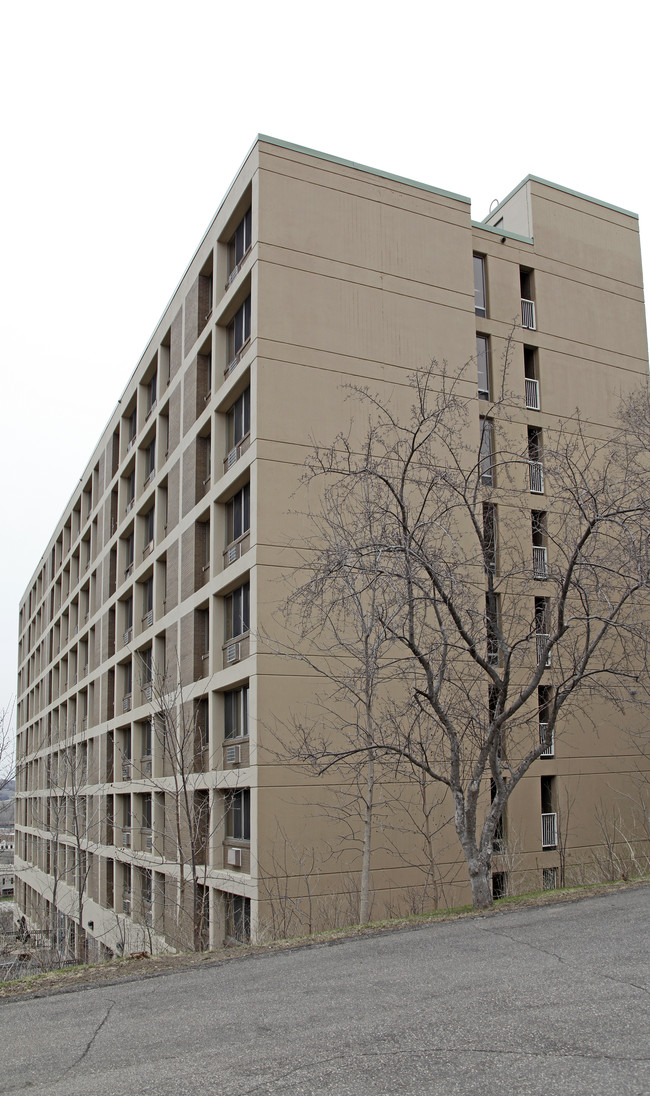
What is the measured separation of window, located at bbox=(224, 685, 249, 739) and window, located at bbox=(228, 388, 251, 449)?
621 cm

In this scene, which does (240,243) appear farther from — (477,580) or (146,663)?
(146,663)

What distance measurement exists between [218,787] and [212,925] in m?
3.15

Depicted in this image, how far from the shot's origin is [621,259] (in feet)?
90.8

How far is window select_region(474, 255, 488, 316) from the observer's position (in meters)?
25.2

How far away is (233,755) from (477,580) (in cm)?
700

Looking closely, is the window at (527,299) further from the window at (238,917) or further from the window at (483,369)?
the window at (238,917)

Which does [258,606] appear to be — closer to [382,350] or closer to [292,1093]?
[382,350]

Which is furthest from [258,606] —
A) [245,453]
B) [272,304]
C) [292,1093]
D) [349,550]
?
[292,1093]

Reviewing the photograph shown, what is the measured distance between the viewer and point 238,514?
23094 millimetres

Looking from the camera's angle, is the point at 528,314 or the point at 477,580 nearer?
the point at 477,580

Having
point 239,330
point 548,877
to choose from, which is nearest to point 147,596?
point 239,330

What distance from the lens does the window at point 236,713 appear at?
70.4 ft

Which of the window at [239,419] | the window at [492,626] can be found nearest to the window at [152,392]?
the window at [239,419]

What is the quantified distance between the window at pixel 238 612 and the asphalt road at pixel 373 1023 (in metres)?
12.1
